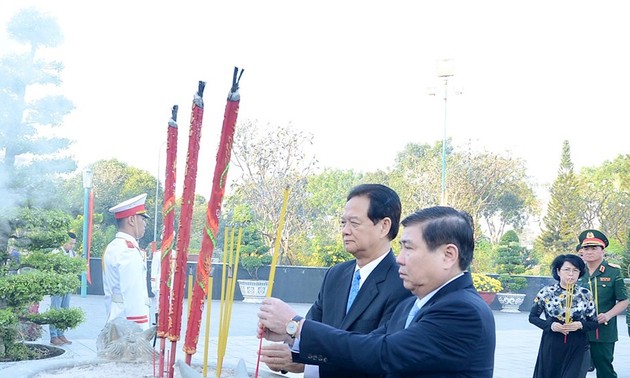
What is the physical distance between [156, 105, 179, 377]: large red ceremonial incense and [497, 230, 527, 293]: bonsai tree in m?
16.1

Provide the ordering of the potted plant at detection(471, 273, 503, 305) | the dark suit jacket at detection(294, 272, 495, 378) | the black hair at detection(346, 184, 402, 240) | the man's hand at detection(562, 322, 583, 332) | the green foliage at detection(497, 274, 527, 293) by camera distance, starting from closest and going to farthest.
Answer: the dark suit jacket at detection(294, 272, 495, 378), the black hair at detection(346, 184, 402, 240), the man's hand at detection(562, 322, 583, 332), the potted plant at detection(471, 273, 503, 305), the green foliage at detection(497, 274, 527, 293)

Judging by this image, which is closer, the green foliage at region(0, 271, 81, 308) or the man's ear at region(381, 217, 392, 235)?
the man's ear at region(381, 217, 392, 235)

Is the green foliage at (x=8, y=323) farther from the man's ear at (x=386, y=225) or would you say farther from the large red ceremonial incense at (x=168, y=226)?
the man's ear at (x=386, y=225)

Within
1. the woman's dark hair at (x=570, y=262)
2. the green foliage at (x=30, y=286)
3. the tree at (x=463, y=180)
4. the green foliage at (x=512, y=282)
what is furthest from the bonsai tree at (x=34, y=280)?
the tree at (x=463, y=180)

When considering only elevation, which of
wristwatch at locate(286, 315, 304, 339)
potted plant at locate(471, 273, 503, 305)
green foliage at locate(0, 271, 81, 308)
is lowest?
potted plant at locate(471, 273, 503, 305)

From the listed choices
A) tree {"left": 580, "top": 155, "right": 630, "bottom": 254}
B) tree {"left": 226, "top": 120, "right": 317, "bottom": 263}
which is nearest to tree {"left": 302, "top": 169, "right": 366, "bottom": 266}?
Answer: tree {"left": 226, "top": 120, "right": 317, "bottom": 263}

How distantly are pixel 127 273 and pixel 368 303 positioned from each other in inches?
112

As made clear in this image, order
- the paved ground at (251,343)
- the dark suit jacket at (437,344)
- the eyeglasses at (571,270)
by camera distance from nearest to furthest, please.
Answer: the dark suit jacket at (437,344) → the eyeglasses at (571,270) → the paved ground at (251,343)

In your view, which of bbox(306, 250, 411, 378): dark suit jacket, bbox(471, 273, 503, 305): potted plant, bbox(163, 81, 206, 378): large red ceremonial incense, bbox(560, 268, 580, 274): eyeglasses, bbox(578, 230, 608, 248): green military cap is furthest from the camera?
bbox(471, 273, 503, 305): potted plant

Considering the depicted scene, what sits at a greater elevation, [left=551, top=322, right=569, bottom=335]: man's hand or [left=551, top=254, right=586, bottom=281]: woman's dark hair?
[left=551, top=254, right=586, bottom=281]: woman's dark hair

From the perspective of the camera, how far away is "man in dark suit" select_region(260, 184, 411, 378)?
2.48 m

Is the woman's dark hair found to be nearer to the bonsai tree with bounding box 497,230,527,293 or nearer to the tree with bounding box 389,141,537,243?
the bonsai tree with bounding box 497,230,527,293

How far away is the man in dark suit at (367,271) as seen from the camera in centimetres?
248

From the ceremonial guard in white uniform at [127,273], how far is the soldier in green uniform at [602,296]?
142 inches
